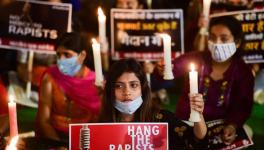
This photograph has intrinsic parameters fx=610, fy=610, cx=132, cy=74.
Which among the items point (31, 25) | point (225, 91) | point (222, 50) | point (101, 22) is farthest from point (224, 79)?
point (31, 25)

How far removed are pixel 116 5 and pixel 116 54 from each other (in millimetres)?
545

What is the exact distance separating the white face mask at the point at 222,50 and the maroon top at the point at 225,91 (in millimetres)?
99

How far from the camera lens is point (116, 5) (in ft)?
21.2

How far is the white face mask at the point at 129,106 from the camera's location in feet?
11.8

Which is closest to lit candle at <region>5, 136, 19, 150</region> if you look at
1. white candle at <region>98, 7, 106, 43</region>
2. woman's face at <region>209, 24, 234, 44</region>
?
white candle at <region>98, 7, 106, 43</region>

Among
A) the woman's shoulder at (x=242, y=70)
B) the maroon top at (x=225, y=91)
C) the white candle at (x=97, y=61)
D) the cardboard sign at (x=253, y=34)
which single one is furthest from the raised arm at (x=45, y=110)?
the cardboard sign at (x=253, y=34)

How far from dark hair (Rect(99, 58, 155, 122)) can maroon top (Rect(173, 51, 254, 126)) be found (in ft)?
3.59

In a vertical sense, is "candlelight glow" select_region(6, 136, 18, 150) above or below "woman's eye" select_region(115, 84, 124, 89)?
below

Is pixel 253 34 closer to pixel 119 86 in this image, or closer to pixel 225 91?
pixel 225 91

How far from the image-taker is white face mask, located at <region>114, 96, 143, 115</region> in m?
3.58

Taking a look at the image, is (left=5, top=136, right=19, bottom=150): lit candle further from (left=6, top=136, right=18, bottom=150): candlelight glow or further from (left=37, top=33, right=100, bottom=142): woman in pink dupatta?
(left=37, top=33, right=100, bottom=142): woman in pink dupatta

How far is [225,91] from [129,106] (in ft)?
4.63

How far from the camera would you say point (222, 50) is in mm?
4691

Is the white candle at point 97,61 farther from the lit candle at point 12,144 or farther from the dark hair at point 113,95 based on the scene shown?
the lit candle at point 12,144
